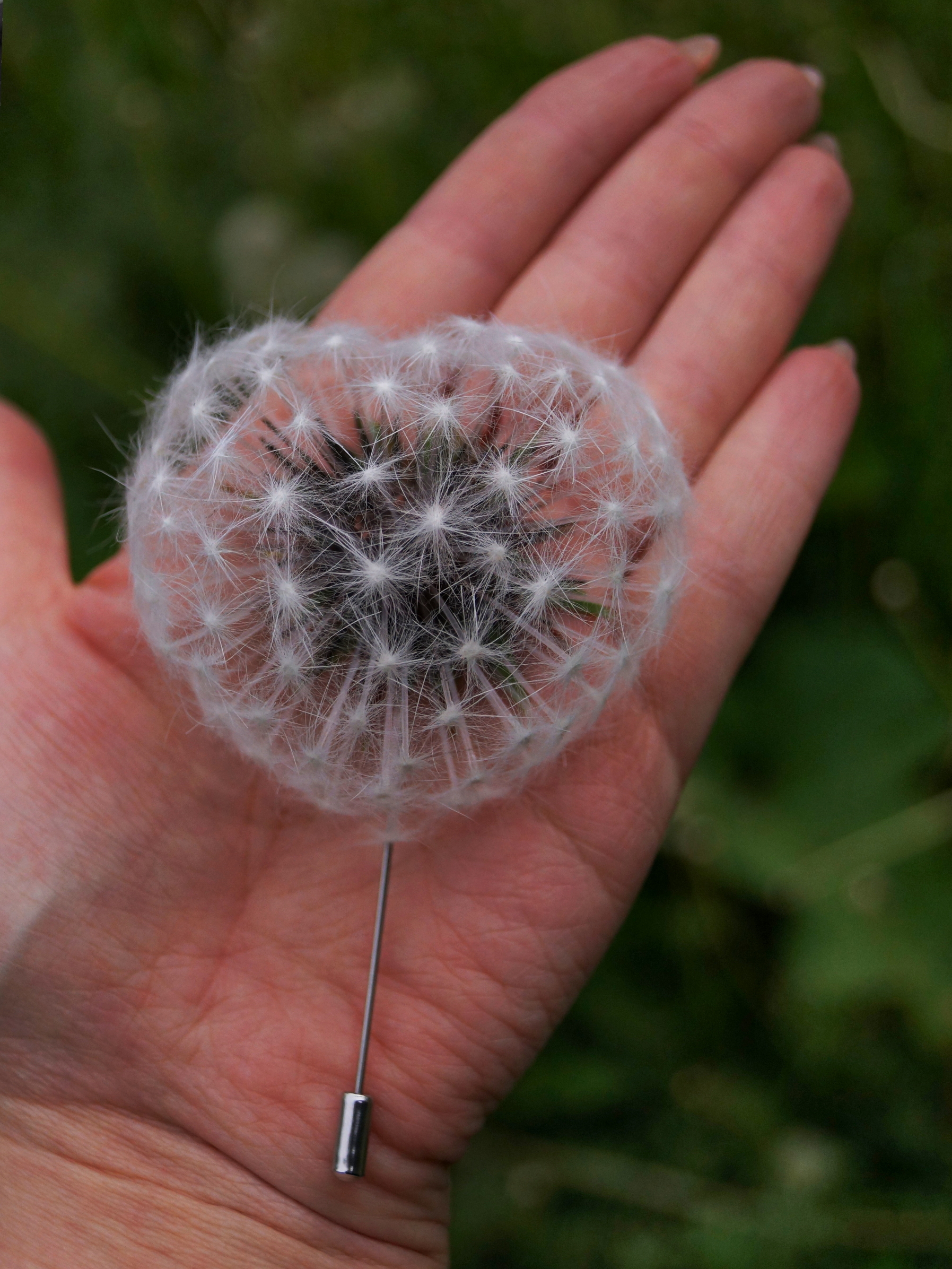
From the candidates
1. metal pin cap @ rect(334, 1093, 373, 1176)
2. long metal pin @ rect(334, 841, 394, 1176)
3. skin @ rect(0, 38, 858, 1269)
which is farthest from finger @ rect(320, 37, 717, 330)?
metal pin cap @ rect(334, 1093, 373, 1176)

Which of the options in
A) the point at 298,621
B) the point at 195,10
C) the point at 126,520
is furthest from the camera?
the point at 195,10

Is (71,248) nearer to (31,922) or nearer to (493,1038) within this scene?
(31,922)

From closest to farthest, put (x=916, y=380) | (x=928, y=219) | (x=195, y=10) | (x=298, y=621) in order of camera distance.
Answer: (x=298, y=621)
(x=916, y=380)
(x=928, y=219)
(x=195, y=10)

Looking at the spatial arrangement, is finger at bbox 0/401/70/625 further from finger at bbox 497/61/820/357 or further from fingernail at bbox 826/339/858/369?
fingernail at bbox 826/339/858/369

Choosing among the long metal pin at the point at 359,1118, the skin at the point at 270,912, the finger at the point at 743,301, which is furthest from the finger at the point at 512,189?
the long metal pin at the point at 359,1118

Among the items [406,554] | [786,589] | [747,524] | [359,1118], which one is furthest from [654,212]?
[359,1118]

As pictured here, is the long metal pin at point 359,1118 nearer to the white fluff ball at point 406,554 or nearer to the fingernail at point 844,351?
the white fluff ball at point 406,554

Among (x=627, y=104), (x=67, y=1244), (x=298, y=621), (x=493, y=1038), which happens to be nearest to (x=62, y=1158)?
(x=67, y=1244)
